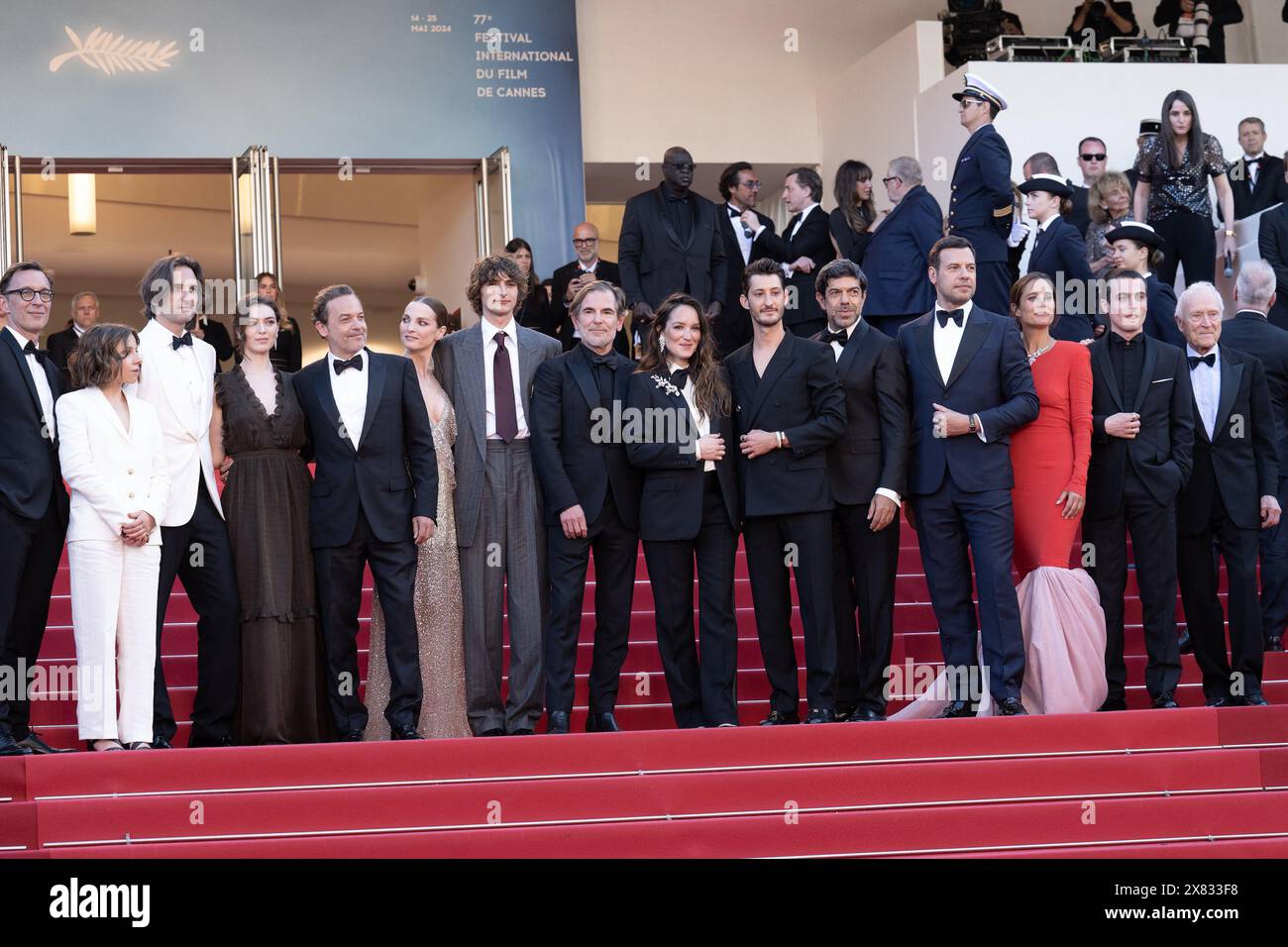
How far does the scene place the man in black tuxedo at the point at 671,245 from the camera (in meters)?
10.4

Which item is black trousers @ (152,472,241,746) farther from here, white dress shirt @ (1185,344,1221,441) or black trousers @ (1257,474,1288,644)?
black trousers @ (1257,474,1288,644)

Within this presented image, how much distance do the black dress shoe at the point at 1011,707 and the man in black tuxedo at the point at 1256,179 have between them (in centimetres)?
696

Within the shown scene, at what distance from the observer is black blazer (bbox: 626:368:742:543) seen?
22.6 ft

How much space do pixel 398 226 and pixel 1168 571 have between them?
11.8m

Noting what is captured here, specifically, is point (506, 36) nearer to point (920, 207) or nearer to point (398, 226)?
point (398, 226)

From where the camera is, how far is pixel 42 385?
673 centimetres

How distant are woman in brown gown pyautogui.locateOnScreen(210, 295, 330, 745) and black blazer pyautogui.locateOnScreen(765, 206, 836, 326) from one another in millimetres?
4342

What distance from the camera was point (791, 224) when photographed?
35.2ft

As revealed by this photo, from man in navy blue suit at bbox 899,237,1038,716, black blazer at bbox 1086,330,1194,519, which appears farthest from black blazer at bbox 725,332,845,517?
black blazer at bbox 1086,330,1194,519

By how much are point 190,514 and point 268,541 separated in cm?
31

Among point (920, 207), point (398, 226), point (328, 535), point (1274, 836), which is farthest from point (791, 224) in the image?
point (398, 226)

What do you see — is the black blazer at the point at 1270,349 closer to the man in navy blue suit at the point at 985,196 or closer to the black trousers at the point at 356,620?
the man in navy blue suit at the point at 985,196

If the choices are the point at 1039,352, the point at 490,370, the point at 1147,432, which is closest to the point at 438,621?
the point at 490,370

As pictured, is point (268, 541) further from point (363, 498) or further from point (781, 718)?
point (781, 718)
